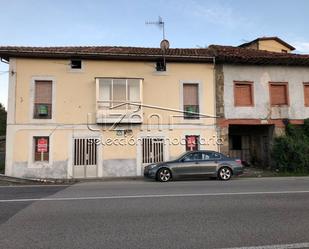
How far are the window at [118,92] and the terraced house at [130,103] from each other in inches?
2.1

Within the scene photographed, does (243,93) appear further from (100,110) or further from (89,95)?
(89,95)

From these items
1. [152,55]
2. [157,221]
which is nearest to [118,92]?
[152,55]

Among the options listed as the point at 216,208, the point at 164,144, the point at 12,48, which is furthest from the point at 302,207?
the point at 12,48

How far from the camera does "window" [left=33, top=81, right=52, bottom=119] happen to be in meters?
16.8

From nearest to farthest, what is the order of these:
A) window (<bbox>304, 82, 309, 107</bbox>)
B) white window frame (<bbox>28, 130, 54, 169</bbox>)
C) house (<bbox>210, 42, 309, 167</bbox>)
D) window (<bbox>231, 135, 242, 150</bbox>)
A: white window frame (<bbox>28, 130, 54, 169</bbox>), house (<bbox>210, 42, 309, 167</bbox>), window (<bbox>304, 82, 309, 107</bbox>), window (<bbox>231, 135, 242, 150</bbox>)

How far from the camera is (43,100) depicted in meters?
17.0

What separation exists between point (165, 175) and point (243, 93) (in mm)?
7798

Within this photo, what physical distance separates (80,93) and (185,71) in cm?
597

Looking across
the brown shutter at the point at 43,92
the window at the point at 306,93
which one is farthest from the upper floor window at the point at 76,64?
the window at the point at 306,93

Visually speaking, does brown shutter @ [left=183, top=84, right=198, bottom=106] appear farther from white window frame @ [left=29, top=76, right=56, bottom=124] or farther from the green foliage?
white window frame @ [left=29, top=76, right=56, bottom=124]

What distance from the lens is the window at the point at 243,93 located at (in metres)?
18.4

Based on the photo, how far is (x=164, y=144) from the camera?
17453 millimetres

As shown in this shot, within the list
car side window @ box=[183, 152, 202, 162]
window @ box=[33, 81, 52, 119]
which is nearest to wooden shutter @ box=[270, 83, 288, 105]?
car side window @ box=[183, 152, 202, 162]

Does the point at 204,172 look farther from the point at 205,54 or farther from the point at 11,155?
the point at 11,155
